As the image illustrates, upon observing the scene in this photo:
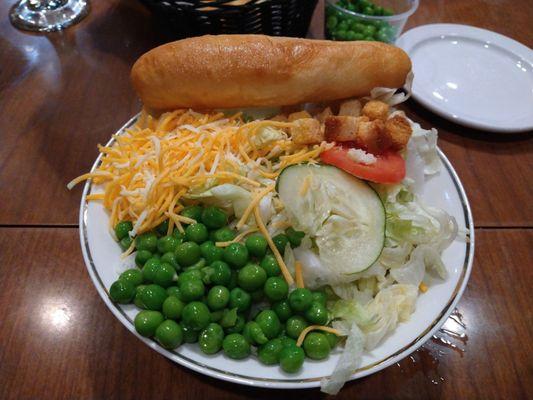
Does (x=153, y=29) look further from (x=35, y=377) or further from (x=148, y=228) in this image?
(x=35, y=377)

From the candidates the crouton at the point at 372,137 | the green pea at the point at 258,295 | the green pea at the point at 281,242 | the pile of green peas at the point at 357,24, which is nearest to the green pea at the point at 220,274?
the green pea at the point at 258,295

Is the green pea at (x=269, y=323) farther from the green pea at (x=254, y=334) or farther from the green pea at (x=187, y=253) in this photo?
the green pea at (x=187, y=253)

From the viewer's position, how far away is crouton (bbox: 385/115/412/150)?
1.60 m

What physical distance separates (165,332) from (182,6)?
1680mm

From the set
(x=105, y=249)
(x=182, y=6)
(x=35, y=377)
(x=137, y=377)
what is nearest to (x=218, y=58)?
(x=182, y=6)

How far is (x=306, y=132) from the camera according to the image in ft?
5.26

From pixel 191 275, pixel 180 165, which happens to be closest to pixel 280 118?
pixel 180 165

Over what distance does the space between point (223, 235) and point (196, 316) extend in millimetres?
331

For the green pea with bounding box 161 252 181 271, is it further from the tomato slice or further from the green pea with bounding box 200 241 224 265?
the tomato slice

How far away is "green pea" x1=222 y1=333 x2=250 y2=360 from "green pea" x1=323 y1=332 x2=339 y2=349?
0.26m

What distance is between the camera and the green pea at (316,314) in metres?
1.31

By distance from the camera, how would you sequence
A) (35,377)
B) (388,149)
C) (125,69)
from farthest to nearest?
(125,69) < (388,149) < (35,377)

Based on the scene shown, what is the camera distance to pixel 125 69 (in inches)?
102

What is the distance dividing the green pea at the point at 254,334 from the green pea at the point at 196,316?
13 cm
